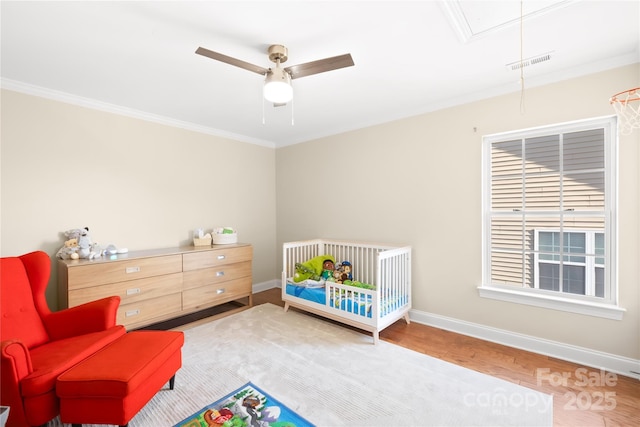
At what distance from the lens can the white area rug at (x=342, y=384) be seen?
5.68 ft

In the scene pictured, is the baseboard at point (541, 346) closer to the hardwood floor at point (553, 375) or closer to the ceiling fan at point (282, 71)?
the hardwood floor at point (553, 375)

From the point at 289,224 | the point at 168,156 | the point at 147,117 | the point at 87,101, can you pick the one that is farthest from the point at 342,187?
the point at 87,101

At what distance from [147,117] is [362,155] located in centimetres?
268

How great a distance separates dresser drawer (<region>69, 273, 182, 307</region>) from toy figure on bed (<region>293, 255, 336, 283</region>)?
4.47 ft

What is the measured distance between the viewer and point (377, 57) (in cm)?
211

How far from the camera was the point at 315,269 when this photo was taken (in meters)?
3.58

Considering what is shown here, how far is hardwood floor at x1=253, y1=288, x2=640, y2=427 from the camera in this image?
5.77 ft

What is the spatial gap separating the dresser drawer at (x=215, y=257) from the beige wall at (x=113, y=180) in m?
0.60

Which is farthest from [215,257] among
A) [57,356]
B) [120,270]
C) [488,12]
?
[488,12]

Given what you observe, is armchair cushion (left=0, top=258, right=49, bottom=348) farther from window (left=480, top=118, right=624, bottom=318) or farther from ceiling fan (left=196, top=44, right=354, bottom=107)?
window (left=480, top=118, right=624, bottom=318)

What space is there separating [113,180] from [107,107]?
789 millimetres

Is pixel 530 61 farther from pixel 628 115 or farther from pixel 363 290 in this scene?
pixel 363 290

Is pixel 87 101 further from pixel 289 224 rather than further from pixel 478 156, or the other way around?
pixel 478 156

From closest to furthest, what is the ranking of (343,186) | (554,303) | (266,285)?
(554,303), (343,186), (266,285)
